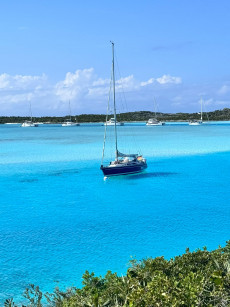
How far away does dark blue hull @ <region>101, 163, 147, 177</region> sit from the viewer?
101 feet

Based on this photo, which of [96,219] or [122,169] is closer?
[96,219]

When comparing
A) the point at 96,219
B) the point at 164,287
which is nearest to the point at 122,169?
the point at 96,219

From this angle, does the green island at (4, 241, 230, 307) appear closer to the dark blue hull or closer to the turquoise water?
the turquoise water

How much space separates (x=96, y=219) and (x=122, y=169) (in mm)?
11530

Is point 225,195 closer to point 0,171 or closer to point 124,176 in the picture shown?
point 124,176

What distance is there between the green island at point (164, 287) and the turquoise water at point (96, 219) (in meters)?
5.02

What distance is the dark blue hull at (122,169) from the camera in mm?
30688

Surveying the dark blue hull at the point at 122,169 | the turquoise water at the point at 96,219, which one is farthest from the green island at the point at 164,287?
the dark blue hull at the point at 122,169

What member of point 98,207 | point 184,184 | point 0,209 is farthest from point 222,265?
point 184,184

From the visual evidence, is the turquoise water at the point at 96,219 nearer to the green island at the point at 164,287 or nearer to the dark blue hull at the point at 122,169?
the dark blue hull at the point at 122,169

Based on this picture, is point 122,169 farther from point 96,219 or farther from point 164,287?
point 164,287

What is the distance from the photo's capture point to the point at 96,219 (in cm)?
2034

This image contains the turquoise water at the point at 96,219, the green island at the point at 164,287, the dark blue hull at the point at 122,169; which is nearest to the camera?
the green island at the point at 164,287

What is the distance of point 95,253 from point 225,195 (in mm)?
13371
